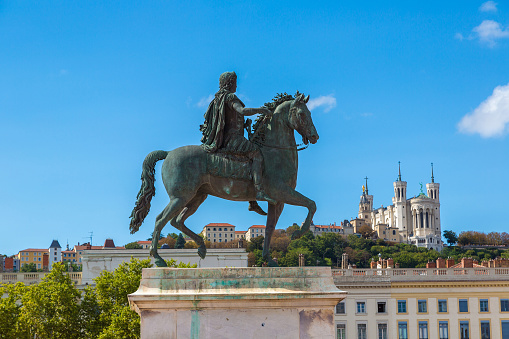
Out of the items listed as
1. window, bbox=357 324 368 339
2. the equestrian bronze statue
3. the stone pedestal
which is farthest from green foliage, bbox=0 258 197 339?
the stone pedestal

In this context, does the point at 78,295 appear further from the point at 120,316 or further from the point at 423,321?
the point at 423,321

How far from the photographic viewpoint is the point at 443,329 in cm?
5866

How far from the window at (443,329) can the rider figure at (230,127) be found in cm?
5037

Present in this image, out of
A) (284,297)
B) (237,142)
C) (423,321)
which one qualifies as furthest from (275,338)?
(423,321)

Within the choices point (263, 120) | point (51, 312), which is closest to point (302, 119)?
point (263, 120)

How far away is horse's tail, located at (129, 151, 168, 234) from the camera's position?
12.2 m

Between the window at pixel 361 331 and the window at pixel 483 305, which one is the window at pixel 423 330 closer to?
the window at pixel 361 331

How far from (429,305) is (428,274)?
95.4 inches

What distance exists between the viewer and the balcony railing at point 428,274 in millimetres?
58875

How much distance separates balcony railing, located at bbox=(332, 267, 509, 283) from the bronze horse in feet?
158

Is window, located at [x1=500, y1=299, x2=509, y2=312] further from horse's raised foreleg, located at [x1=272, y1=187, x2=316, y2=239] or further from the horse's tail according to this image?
the horse's tail

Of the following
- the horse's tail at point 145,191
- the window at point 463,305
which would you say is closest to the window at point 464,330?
the window at point 463,305

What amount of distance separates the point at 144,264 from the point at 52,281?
583 cm

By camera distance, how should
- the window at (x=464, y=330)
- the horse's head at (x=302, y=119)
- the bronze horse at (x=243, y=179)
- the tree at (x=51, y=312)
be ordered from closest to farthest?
the bronze horse at (x=243, y=179) < the horse's head at (x=302, y=119) < the tree at (x=51, y=312) < the window at (x=464, y=330)
